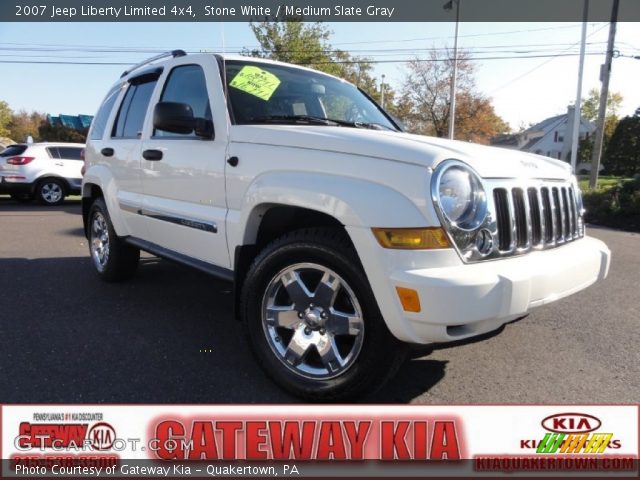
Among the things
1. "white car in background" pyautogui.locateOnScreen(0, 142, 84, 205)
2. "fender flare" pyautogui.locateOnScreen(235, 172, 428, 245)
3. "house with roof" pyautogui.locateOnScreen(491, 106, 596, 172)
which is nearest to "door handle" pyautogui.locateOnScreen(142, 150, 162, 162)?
"fender flare" pyautogui.locateOnScreen(235, 172, 428, 245)

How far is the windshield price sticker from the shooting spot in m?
3.13

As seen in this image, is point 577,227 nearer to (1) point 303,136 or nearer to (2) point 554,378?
(2) point 554,378

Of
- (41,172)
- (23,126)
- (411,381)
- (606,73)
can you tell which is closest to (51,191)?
→ (41,172)

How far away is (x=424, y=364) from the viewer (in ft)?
9.86

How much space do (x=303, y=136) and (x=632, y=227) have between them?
11.2 m

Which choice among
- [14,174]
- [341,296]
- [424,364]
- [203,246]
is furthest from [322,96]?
[14,174]

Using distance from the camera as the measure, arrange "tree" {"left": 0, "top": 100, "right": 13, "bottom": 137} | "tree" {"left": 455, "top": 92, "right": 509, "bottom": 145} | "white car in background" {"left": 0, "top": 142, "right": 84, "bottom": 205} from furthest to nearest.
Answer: "tree" {"left": 0, "top": 100, "right": 13, "bottom": 137} → "tree" {"left": 455, "top": 92, "right": 509, "bottom": 145} → "white car in background" {"left": 0, "top": 142, "right": 84, "bottom": 205}

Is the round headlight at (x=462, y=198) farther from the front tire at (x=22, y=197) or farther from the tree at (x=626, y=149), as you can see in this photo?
the tree at (x=626, y=149)

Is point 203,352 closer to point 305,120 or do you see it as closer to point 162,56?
point 305,120

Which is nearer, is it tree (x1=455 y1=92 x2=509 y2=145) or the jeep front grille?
the jeep front grille

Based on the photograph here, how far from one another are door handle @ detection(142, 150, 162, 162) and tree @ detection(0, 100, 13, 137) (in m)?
67.1

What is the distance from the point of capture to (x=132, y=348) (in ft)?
10.5

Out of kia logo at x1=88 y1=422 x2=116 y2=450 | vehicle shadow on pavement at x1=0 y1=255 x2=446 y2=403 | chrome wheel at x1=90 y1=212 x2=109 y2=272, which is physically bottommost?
vehicle shadow on pavement at x1=0 y1=255 x2=446 y2=403

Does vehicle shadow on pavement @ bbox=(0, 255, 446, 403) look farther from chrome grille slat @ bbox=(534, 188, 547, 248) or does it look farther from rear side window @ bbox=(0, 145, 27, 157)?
rear side window @ bbox=(0, 145, 27, 157)
